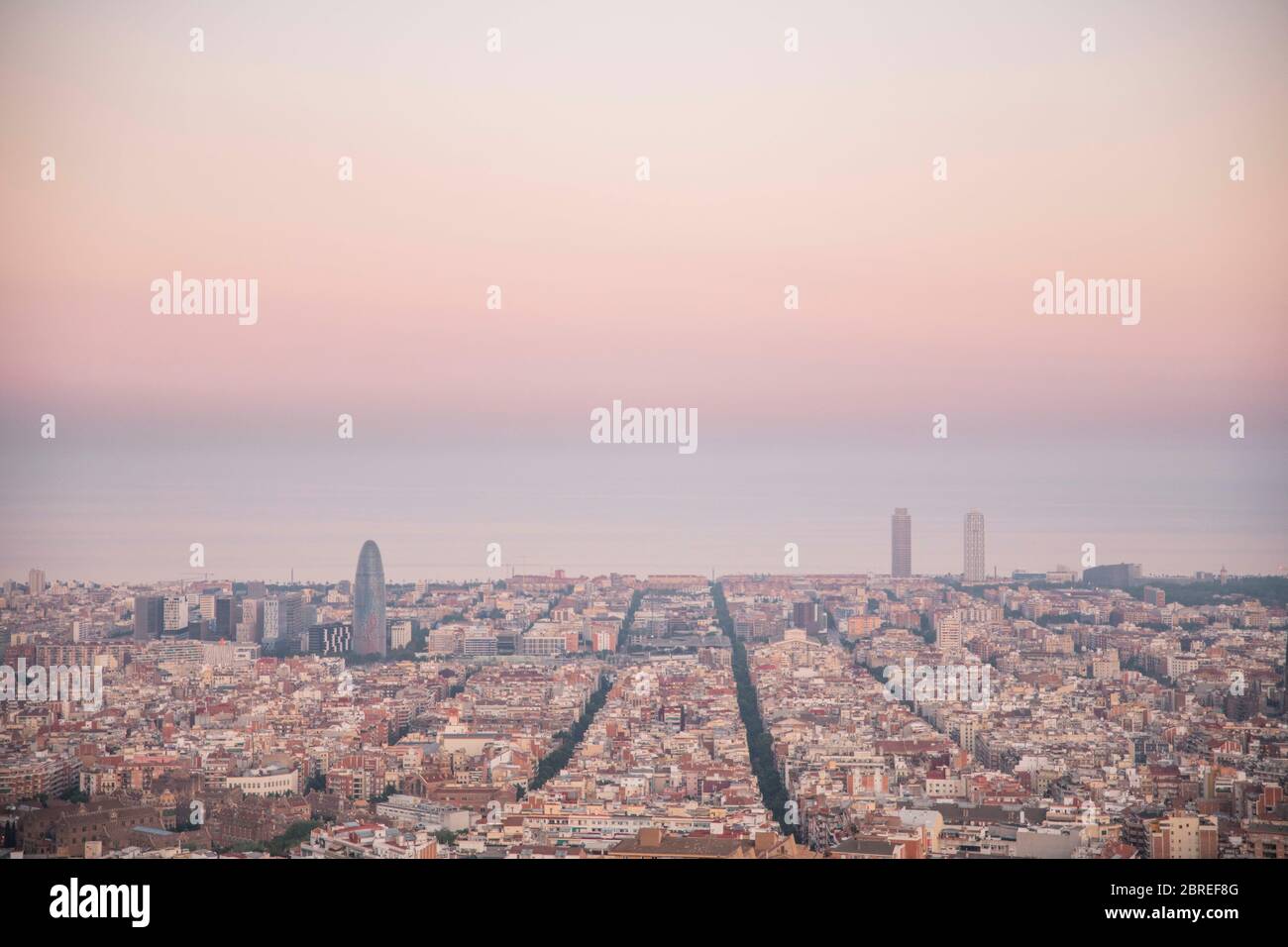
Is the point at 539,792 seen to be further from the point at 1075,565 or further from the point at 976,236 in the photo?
the point at 1075,565

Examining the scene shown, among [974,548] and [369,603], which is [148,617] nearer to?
[369,603]

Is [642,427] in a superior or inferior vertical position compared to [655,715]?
superior

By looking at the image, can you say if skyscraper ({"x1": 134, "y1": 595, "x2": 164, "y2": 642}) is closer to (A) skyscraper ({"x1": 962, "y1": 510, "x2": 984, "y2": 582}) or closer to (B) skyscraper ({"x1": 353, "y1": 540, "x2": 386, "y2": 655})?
(B) skyscraper ({"x1": 353, "y1": 540, "x2": 386, "y2": 655})

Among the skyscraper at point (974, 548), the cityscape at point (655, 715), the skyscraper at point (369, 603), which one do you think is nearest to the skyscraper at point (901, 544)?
the cityscape at point (655, 715)

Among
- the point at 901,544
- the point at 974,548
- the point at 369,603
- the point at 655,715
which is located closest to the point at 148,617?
the point at 369,603

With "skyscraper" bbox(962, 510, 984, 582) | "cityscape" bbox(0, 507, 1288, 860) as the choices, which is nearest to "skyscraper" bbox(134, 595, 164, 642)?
"cityscape" bbox(0, 507, 1288, 860)

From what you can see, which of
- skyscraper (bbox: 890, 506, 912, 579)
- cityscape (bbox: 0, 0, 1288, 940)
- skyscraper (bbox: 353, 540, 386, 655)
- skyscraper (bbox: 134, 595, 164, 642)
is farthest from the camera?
skyscraper (bbox: 890, 506, 912, 579)
